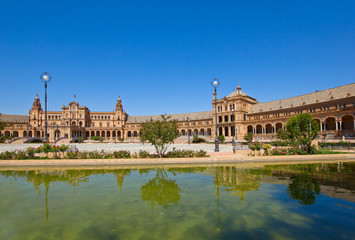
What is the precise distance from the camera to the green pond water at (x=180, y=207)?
570cm

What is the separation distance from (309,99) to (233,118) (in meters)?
23.0

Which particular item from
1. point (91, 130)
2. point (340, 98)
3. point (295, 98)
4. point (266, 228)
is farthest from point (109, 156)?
point (91, 130)

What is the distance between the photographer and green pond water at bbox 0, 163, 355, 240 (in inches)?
224

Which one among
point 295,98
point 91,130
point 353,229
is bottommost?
point 353,229

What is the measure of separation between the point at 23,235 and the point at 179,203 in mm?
4896

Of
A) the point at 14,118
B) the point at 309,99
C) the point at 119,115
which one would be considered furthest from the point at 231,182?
the point at 14,118

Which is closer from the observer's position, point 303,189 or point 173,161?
point 303,189

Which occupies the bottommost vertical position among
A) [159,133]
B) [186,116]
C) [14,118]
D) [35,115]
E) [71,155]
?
[71,155]

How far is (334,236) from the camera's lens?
5371 mm

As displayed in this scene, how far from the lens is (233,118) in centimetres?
7150

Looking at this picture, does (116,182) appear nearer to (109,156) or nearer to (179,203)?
(179,203)

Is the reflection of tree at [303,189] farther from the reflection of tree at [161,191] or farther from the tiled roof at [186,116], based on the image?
the tiled roof at [186,116]

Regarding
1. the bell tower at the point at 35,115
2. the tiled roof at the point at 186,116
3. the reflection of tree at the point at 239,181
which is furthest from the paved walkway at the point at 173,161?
the bell tower at the point at 35,115

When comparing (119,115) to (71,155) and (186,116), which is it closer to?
(186,116)
